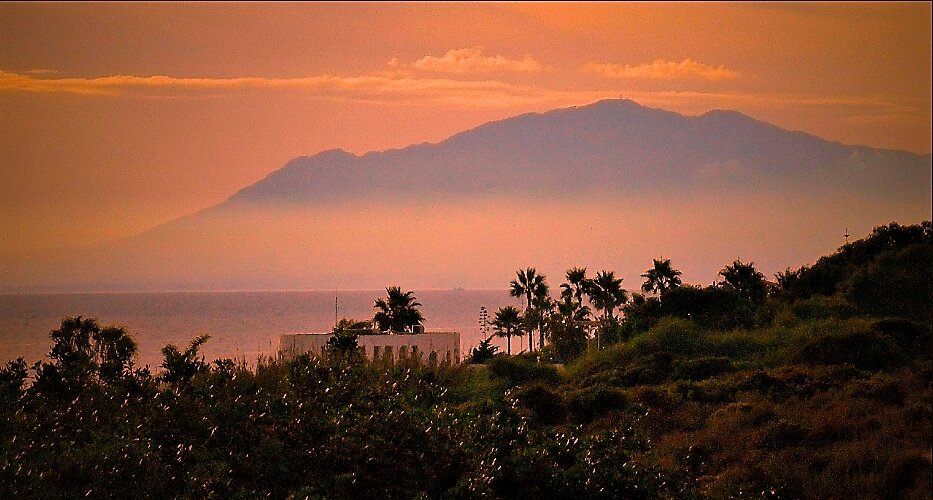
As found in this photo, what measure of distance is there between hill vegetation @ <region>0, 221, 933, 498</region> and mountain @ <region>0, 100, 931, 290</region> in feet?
10.6

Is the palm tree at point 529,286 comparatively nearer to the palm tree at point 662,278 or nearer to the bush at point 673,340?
the palm tree at point 662,278

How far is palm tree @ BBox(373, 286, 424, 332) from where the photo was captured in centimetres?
4581

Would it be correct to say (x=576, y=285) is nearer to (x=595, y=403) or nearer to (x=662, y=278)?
(x=662, y=278)

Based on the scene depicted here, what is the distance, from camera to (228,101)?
19719 mm

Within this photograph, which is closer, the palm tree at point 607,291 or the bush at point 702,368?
the bush at point 702,368

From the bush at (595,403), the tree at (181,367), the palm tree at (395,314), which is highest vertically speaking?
the palm tree at (395,314)

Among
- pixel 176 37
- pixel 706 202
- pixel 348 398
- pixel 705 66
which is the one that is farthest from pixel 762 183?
pixel 348 398

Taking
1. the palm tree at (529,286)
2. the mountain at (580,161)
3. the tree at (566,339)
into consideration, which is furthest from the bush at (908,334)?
the palm tree at (529,286)

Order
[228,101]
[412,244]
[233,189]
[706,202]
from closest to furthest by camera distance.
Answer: [228,101] → [233,189] → [706,202] → [412,244]

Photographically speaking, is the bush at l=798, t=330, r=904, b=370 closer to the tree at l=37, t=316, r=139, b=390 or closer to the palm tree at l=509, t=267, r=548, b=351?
the tree at l=37, t=316, r=139, b=390

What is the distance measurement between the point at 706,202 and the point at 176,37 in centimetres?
4722

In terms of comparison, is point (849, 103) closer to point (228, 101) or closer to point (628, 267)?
point (228, 101)

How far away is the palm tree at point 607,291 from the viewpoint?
5247cm

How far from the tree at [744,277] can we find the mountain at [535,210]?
3.81ft
